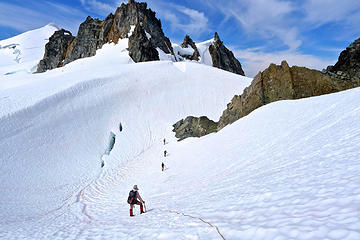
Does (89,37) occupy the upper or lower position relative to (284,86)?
upper

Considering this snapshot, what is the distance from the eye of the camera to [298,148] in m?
9.48

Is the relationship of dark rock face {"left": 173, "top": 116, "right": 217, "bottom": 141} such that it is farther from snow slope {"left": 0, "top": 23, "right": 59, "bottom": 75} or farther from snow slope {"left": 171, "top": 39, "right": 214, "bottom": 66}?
snow slope {"left": 0, "top": 23, "right": 59, "bottom": 75}

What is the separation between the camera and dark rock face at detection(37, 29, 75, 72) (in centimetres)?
8598

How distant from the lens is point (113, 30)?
69188 millimetres

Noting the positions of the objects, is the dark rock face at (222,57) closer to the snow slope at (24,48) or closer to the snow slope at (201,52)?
the snow slope at (201,52)

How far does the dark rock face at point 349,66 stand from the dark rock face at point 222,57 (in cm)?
8467

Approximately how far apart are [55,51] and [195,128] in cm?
8583

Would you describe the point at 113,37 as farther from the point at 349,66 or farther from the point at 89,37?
the point at 349,66

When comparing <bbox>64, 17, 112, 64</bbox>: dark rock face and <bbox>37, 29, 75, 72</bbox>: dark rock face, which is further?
<bbox>37, 29, 75, 72</bbox>: dark rock face

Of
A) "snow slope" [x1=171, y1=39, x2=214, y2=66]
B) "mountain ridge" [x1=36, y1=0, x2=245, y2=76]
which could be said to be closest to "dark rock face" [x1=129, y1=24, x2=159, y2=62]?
"mountain ridge" [x1=36, y1=0, x2=245, y2=76]

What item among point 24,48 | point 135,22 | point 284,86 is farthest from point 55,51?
point 284,86

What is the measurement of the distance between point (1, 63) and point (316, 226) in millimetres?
146573

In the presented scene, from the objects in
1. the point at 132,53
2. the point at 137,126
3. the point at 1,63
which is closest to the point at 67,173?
the point at 137,126

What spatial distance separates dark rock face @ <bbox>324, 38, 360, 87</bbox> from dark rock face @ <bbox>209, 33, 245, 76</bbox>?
278ft
